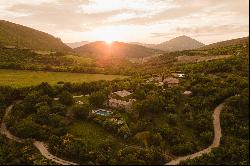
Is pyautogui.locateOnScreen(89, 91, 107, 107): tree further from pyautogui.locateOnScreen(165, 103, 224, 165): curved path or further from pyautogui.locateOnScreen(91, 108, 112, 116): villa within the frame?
pyautogui.locateOnScreen(165, 103, 224, 165): curved path

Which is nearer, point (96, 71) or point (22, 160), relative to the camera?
point (22, 160)

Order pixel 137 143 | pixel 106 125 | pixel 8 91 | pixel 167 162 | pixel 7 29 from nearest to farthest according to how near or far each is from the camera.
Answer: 1. pixel 167 162
2. pixel 137 143
3. pixel 106 125
4. pixel 8 91
5. pixel 7 29

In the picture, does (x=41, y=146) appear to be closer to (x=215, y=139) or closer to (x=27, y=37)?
(x=215, y=139)

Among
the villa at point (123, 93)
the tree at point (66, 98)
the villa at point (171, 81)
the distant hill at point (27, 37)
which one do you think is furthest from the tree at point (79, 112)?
the distant hill at point (27, 37)

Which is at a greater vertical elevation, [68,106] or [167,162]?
[68,106]

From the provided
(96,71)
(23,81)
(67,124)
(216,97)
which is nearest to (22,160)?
(67,124)

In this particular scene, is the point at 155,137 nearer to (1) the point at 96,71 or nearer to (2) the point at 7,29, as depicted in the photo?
(1) the point at 96,71

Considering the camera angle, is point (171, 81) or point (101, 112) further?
point (171, 81)

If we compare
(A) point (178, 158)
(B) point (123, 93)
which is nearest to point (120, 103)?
(B) point (123, 93)
